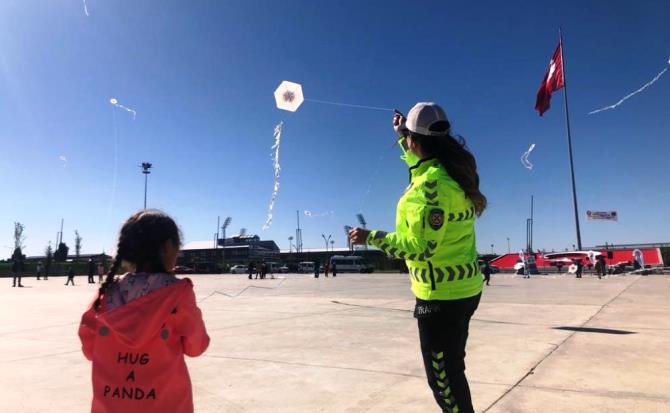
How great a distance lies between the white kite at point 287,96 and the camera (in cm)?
573

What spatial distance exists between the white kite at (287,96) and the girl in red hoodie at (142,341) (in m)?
4.08

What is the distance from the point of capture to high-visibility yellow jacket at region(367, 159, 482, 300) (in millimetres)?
2055

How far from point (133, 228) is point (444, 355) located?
1.52 meters

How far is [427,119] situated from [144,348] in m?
1.67

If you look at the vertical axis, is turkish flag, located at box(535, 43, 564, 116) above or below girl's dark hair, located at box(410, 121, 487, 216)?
above

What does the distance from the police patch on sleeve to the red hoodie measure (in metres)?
1.06

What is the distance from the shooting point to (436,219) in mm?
2051

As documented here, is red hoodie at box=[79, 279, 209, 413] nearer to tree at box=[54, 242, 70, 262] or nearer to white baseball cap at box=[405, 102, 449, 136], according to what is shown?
white baseball cap at box=[405, 102, 449, 136]

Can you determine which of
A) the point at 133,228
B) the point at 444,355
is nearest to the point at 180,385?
the point at 133,228

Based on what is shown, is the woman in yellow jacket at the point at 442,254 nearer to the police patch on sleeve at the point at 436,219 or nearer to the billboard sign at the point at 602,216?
the police patch on sleeve at the point at 436,219

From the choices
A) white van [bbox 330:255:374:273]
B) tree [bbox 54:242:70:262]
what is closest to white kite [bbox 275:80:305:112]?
white van [bbox 330:255:374:273]

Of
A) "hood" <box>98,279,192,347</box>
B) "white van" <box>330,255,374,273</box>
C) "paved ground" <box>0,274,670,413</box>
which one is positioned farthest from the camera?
"white van" <box>330,255,374,273</box>

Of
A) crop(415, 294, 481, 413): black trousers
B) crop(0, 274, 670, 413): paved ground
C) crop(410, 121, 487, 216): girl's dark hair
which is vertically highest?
crop(410, 121, 487, 216): girl's dark hair

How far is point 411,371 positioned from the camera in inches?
176
